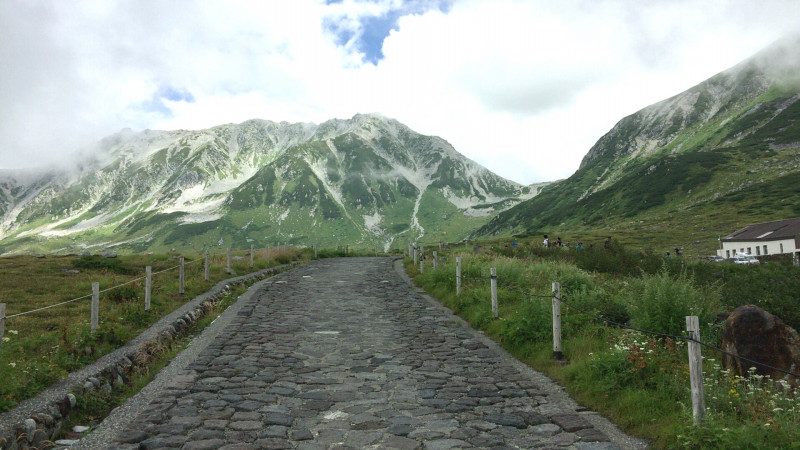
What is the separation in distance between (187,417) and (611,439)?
5.82m

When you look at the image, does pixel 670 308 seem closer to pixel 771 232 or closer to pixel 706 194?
pixel 771 232

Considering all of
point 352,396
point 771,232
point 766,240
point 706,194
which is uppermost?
point 706,194

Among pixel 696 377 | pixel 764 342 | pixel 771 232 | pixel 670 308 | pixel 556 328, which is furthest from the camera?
pixel 771 232

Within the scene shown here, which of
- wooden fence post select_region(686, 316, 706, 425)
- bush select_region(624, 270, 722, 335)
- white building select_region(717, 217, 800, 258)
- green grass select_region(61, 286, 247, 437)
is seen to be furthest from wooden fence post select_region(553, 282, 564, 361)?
white building select_region(717, 217, 800, 258)

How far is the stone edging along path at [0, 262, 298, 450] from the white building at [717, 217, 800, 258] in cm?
8628

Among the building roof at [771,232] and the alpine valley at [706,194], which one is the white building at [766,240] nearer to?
the building roof at [771,232]

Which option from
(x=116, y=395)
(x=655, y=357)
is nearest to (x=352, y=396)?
(x=116, y=395)

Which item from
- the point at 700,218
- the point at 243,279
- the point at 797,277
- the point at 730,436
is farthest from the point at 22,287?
the point at 700,218

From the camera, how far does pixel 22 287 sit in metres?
18.5

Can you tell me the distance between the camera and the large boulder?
717cm

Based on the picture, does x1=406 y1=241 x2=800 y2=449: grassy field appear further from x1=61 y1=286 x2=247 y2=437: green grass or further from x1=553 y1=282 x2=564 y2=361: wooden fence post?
x1=61 y1=286 x2=247 y2=437: green grass

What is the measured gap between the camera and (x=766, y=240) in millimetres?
79062

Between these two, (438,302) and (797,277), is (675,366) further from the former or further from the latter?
(438,302)

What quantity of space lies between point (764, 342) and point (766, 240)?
299 feet
